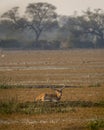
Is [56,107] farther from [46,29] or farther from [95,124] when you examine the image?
[46,29]

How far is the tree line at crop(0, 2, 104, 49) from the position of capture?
6481 cm

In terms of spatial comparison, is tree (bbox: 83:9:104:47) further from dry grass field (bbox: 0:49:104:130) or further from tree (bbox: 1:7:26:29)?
dry grass field (bbox: 0:49:104:130)

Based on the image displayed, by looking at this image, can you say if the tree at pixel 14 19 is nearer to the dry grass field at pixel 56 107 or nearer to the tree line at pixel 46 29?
the tree line at pixel 46 29

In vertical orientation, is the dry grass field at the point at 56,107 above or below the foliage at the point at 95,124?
below

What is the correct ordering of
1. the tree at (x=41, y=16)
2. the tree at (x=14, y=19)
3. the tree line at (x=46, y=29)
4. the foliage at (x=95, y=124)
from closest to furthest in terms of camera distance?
1. the foliage at (x=95, y=124)
2. the tree line at (x=46, y=29)
3. the tree at (x=14, y=19)
4. the tree at (x=41, y=16)

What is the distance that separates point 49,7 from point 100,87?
5742 cm

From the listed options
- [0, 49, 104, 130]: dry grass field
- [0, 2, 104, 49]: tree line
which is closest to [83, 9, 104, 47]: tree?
[0, 2, 104, 49]: tree line

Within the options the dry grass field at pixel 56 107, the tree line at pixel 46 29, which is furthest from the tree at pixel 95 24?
the dry grass field at pixel 56 107

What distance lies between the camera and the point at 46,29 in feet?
250

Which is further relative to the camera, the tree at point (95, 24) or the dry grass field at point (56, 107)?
the tree at point (95, 24)

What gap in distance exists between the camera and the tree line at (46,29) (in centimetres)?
6481

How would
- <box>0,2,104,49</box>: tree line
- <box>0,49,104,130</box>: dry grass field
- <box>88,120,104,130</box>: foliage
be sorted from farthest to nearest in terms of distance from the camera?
<box>0,2,104,49</box>: tree line → <box>0,49,104,130</box>: dry grass field → <box>88,120,104,130</box>: foliage

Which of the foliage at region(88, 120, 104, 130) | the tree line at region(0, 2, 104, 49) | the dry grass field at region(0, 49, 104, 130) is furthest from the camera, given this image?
the tree line at region(0, 2, 104, 49)

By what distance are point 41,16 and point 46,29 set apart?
2855mm
